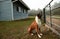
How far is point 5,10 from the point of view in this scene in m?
16.5

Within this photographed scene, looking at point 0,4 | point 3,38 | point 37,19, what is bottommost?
point 3,38

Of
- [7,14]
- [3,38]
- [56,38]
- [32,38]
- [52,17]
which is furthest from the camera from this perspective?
[7,14]

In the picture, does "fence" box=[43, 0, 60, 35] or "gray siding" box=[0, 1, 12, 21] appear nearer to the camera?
"fence" box=[43, 0, 60, 35]

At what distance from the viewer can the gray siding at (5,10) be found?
16.2 m

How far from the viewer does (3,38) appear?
553cm

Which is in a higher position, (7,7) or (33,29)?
(7,7)

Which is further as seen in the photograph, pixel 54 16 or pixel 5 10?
pixel 5 10

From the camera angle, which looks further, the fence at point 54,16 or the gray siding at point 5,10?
the gray siding at point 5,10

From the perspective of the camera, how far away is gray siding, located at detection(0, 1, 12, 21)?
16.2m

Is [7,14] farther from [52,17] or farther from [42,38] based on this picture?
[42,38]

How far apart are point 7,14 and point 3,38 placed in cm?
1098

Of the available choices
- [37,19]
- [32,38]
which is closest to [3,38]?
[32,38]

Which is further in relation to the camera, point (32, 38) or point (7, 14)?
point (7, 14)

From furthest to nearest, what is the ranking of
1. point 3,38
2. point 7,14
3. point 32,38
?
1. point 7,14
2. point 3,38
3. point 32,38
